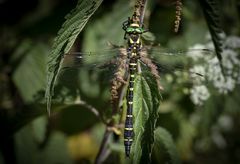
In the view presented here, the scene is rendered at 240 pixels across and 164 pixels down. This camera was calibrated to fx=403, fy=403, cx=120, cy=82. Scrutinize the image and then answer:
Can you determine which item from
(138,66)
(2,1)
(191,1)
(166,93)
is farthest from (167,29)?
(2,1)

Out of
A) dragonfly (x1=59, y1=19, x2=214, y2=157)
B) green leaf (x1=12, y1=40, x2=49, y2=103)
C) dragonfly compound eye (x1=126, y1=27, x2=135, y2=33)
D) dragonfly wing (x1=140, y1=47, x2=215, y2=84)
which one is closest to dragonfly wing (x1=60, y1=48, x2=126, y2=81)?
dragonfly (x1=59, y1=19, x2=214, y2=157)

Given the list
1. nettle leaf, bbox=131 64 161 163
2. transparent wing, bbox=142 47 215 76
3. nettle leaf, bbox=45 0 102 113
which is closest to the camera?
nettle leaf, bbox=45 0 102 113

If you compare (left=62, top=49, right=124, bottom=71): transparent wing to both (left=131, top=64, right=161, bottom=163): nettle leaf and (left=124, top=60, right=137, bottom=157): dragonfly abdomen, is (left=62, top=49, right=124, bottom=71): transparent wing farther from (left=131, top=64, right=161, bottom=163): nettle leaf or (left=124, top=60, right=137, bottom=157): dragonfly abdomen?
(left=131, top=64, right=161, bottom=163): nettle leaf

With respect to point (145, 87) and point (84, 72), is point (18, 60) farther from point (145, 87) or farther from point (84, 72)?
point (145, 87)

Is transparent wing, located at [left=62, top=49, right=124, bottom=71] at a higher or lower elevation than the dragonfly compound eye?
lower

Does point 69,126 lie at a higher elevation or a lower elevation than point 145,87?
lower

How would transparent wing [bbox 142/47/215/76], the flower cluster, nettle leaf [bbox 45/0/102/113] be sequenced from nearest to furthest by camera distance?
nettle leaf [bbox 45/0/102/113] → transparent wing [bbox 142/47/215/76] → the flower cluster
